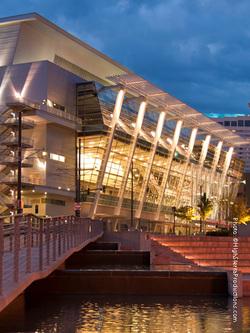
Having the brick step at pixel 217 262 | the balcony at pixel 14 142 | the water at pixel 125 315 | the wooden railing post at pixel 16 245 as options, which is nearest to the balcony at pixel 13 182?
the balcony at pixel 14 142

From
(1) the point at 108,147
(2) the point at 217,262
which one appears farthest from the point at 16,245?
(1) the point at 108,147

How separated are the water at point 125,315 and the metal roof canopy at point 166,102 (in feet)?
156

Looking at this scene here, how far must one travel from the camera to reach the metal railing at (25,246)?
28.9ft

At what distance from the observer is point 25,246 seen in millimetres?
11938

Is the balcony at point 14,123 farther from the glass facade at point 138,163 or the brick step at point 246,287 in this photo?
the brick step at point 246,287

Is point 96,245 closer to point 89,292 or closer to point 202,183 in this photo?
point 89,292

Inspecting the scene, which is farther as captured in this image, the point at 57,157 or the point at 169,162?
the point at 169,162

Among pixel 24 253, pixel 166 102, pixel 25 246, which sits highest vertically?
pixel 166 102

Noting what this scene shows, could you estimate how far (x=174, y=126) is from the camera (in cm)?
8138

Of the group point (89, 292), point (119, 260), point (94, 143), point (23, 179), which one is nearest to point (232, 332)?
point (89, 292)

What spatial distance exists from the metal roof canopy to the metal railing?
46.7 m

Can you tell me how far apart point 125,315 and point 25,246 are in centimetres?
289

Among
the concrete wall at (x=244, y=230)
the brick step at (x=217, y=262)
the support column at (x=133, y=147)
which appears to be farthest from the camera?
the support column at (x=133, y=147)

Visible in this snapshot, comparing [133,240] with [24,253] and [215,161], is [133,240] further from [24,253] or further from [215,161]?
[215,161]
